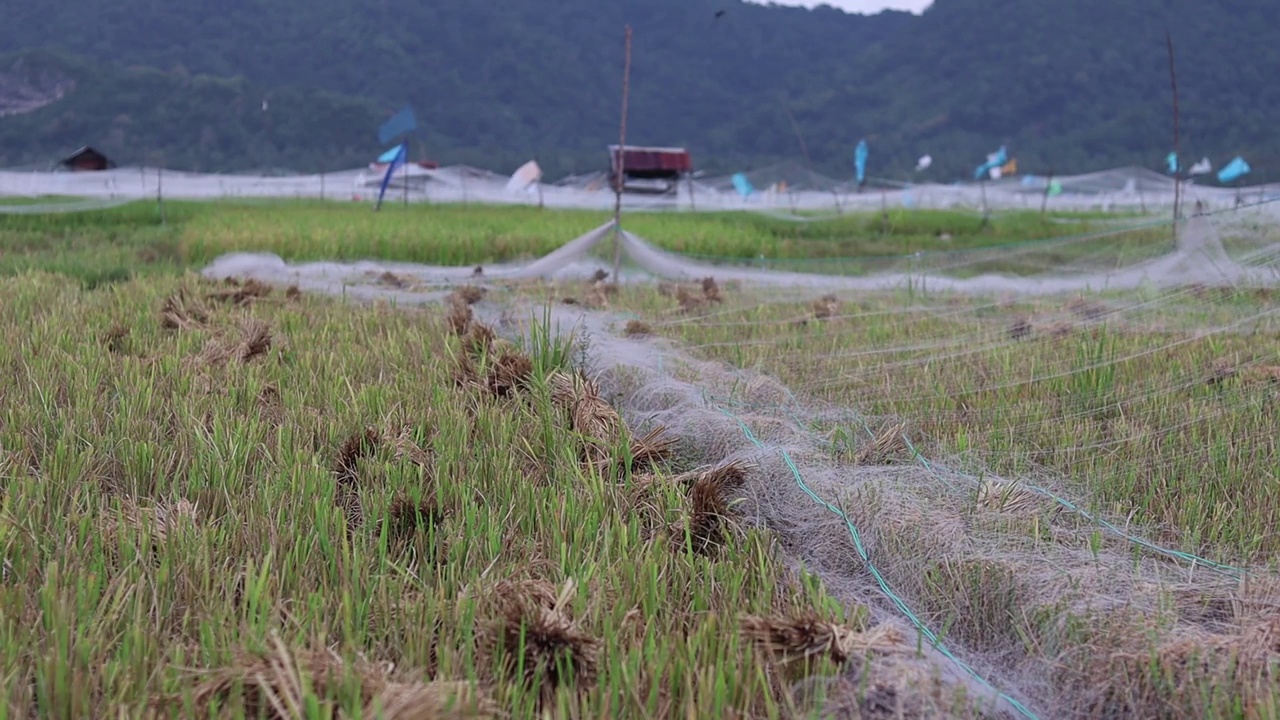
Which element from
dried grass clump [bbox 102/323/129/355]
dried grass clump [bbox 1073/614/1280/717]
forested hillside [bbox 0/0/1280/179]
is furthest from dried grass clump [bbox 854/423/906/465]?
Result: forested hillside [bbox 0/0/1280/179]

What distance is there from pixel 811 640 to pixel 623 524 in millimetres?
486

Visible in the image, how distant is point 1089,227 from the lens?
14.9m

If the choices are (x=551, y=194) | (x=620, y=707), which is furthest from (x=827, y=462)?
(x=551, y=194)

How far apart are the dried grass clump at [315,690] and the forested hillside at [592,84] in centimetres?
5321

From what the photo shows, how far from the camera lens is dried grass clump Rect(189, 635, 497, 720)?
109cm

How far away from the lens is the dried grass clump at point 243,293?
4391 mm

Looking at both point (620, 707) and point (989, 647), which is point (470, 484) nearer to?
point (620, 707)

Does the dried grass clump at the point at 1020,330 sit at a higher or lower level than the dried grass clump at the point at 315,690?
higher

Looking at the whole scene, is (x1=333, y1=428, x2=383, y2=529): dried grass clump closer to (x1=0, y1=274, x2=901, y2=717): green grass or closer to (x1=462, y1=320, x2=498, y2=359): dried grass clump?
(x1=0, y1=274, x2=901, y2=717): green grass

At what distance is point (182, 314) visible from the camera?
3803 mm

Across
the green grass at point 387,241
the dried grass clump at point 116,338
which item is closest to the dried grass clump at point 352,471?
the dried grass clump at point 116,338

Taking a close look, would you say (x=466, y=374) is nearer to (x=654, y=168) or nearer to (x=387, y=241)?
(x=387, y=241)

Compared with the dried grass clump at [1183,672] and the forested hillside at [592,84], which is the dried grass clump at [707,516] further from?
the forested hillside at [592,84]

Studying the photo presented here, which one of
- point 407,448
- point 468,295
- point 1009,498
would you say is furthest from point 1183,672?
point 468,295
